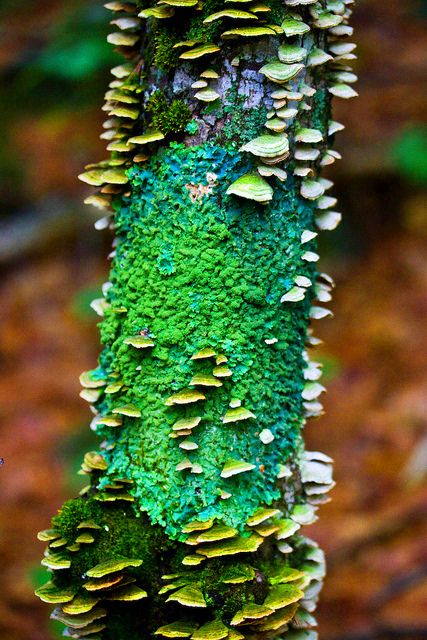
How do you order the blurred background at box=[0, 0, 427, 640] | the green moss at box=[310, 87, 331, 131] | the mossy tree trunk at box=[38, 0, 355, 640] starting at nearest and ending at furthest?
the mossy tree trunk at box=[38, 0, 355, 640], the green moss at box=[310, 87, 331, 131], the blurred background at box=[0, 0, 427, 640]

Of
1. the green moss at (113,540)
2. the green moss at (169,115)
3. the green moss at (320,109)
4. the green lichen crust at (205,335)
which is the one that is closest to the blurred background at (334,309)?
the green moss at (113,540)

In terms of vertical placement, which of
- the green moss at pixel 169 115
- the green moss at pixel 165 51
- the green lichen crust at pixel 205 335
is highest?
the green moss at pixel 165 51

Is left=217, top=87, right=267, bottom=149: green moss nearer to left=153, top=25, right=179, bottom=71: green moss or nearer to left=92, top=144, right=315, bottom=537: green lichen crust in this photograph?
left=92, top=144, right=315, bottom=537: green lichen crust

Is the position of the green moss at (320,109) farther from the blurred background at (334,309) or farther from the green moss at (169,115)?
the blurred background at (334,309)

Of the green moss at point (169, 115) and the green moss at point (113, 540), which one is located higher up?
the green moss at point (169, 115)

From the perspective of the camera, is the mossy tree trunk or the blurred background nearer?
the mossy tree trunk

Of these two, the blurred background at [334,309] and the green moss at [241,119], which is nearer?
the green moss at [241,119]

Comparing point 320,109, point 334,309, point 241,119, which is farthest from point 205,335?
point 334,309

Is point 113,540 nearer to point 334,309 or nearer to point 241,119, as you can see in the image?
point 241,119

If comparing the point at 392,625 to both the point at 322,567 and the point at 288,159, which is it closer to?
the point at 322,567

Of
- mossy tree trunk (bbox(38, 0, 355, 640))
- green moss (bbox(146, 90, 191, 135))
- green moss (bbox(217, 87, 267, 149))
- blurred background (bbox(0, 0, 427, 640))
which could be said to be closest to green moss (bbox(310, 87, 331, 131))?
mossy tree trunk (bbox(38, 0, 355, 640))
